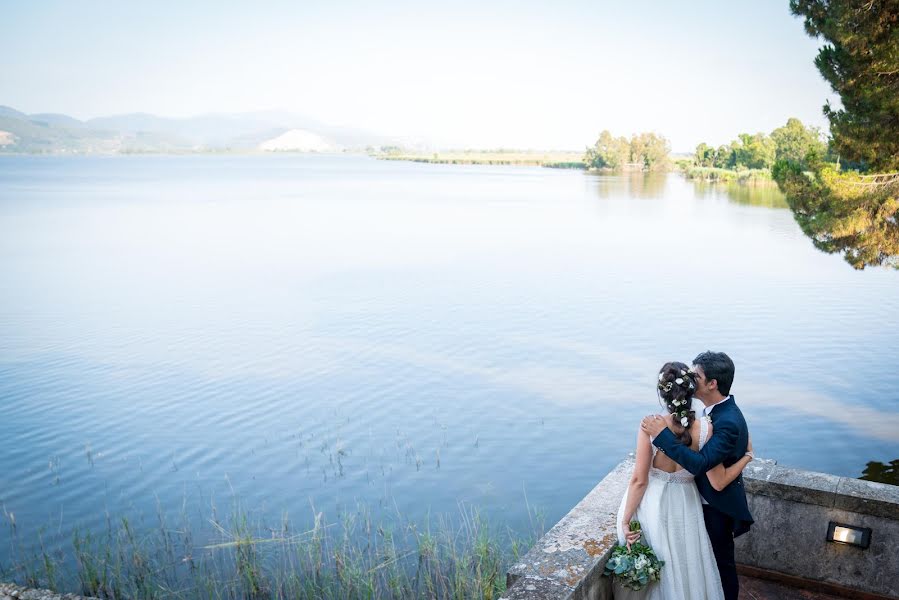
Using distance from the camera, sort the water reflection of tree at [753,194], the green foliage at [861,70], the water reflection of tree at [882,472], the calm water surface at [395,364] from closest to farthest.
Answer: the green foliage at [861,70], the water reflection of tree at [882,472], the calm water surface at [395,364], the water reflection of tree at [753,194]

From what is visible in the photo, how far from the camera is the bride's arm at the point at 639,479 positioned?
4391mm

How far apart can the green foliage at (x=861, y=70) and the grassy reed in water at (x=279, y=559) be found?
7640 millimetres

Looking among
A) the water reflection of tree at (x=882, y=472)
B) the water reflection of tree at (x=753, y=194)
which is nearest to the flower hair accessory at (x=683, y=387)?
the water reflection of tree at (x=882, y=472)

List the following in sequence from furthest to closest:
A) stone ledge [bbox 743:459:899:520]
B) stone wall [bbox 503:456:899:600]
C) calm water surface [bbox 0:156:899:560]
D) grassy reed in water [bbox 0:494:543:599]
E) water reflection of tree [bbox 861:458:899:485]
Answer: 1. calm water surface [bbox 0:156:899:560]
2. water reflection of tree [bbox 861:458:899:485]
3. grassy reed in water [bbox 0:494:543:599]
4. stone ledge [bbox 743:459:899:520]
5. stone wall [bbox 503:456:899:600]

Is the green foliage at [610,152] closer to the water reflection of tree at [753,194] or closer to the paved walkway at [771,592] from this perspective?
the water reflection of tree at [753,194]

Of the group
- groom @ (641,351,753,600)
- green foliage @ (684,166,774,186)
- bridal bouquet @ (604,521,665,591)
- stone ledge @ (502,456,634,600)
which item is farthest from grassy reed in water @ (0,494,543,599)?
green foliage @ (684,166,774,186)

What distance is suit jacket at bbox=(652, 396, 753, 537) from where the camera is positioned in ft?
13.9

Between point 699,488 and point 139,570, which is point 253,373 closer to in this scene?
point 139,570

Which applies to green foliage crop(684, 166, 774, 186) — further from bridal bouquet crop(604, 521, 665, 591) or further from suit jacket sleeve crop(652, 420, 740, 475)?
bridal bouquet crop(604, 521, 665, 591)

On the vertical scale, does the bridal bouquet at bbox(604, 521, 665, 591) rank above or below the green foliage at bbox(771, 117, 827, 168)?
below

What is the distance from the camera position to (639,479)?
4.44m

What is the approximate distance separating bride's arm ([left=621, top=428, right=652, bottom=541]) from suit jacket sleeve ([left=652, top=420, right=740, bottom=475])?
0.40ft

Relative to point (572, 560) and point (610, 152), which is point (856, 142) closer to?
point (572, 560)

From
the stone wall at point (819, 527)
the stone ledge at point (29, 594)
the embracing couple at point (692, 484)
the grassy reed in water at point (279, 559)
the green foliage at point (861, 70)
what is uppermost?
the green foliage at point (861, 70)
